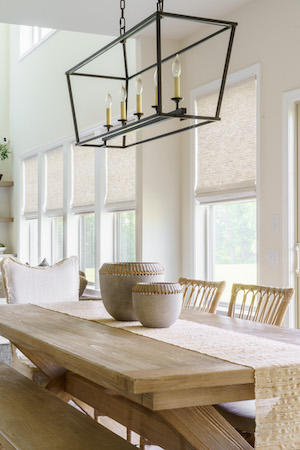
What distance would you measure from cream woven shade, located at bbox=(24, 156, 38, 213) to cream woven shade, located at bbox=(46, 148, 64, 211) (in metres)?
0.50

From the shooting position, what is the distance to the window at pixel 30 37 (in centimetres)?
864

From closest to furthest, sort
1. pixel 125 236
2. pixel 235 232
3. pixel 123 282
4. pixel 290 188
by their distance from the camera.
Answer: pixel 123 282, pixel 290 188, pixel 235 232, pixel 125 236

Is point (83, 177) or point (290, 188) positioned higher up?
point (83, 177)

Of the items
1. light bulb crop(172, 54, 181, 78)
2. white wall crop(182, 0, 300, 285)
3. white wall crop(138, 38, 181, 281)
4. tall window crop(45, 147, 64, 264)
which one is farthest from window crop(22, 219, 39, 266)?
light bulb crop(172, 54, 181, 78)

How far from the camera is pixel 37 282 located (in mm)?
4215

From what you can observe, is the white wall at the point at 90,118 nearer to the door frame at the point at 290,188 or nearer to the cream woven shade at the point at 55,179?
the cream woven shade at the point at 55,179

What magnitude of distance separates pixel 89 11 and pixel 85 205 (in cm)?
266

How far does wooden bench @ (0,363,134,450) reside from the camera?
220 centimetres

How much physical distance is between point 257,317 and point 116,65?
153 inches

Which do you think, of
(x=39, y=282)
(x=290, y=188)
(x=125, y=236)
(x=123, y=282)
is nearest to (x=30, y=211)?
(x=125, y=236)

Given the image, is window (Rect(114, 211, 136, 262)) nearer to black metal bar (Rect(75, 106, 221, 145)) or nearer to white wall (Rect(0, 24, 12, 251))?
black metal bar (Rect(75, 106, 221, 145))

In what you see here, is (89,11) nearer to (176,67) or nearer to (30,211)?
(176,67)

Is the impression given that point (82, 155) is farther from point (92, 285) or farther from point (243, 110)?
point (243, 110)

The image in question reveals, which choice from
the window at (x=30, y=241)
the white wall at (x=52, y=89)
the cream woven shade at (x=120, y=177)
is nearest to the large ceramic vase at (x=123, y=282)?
the cream woven shade at (x=120, y=177)
